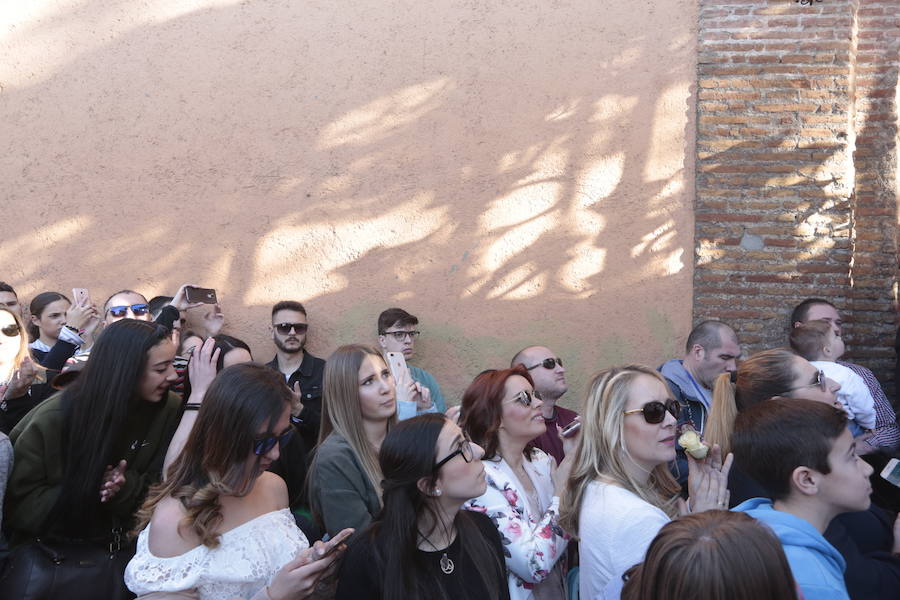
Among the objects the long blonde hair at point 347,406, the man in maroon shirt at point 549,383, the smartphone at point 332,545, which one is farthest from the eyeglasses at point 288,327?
the smartphone at point 332,545

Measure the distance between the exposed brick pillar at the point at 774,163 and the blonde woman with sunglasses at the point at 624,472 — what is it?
308 cm

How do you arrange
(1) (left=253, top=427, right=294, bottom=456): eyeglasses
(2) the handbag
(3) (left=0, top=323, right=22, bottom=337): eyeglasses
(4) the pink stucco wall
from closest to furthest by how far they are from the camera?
(1) (left=253, top=427, right=294, bottom=456): eyeglasses
(2) the handbag
(3) (left=0, top=323, right=22, bottom=337): eyeglasses
(4) the pink stucco wall

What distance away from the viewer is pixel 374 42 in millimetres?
6699

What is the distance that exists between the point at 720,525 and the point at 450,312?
4682 mm

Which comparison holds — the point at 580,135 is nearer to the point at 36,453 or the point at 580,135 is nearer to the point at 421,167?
the point at 421,167

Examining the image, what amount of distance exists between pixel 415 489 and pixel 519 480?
95 cm

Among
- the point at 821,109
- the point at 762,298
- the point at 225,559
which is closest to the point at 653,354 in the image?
the point at 762,298

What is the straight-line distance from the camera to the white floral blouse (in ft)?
10.6

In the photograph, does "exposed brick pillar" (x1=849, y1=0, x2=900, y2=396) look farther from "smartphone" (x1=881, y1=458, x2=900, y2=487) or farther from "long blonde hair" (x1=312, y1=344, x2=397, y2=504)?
"long blonde hair" (x1=312, y1=344, x2=397, y2=504)

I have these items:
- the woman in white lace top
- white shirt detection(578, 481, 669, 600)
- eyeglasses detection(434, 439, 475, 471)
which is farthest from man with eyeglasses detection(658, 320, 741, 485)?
the woman in white lace top

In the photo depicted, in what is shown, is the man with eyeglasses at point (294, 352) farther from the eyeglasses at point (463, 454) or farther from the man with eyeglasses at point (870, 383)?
the man with eyeglasses at point (870, 383)

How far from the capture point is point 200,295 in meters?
6.14

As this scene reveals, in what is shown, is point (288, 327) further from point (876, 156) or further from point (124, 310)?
point (876, 156)

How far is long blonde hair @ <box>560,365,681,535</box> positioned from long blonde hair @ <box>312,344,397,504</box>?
3.00 feet
